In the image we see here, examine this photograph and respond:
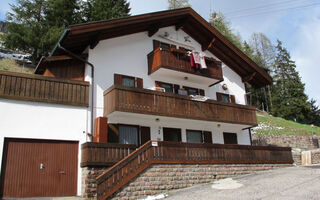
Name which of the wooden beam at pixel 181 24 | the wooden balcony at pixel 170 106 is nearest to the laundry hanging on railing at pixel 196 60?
the wooden balcony at pixel 170 106

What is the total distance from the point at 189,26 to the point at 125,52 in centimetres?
603

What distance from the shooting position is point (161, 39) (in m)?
20.4

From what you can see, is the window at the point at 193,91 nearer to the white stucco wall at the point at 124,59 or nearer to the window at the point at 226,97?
the white stucco wall at the point at 124,59

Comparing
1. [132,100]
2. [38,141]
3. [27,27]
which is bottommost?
[38,141]

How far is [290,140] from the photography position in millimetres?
34250

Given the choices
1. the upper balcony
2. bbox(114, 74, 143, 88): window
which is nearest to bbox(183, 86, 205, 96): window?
the upper balcony

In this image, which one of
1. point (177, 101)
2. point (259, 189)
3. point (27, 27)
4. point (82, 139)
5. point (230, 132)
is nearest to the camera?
point (259, 189)

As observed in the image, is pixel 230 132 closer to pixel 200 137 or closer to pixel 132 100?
pixel 200 137

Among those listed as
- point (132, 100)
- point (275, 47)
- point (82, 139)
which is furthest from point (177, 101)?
point (275, 47)

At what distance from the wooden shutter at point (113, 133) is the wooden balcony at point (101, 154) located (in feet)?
4.91

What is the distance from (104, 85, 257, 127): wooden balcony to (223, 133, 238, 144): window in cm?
142

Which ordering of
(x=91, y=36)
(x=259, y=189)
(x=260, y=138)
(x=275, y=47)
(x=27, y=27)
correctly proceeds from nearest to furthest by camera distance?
(x=259, y=189) → (x=91, y=36) → (x=260, y=138) → (x=27, y=27) → (x=275, y=47)

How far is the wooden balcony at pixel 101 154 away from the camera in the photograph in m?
13.6

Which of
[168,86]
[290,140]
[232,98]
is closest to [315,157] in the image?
[232,98]
